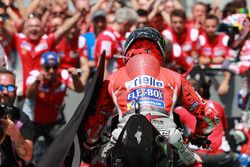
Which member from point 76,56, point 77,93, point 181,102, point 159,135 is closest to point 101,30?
point 76,56

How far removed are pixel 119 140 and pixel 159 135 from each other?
29 centimetres

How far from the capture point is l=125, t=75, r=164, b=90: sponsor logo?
6199mm

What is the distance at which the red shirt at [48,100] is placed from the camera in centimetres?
1009

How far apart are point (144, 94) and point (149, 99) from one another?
0.19ft

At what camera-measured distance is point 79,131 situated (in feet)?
21.1

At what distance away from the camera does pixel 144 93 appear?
6141mm

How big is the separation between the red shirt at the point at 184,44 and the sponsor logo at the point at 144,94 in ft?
16.1

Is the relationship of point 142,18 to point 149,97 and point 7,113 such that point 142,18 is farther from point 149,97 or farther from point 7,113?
point 149,97

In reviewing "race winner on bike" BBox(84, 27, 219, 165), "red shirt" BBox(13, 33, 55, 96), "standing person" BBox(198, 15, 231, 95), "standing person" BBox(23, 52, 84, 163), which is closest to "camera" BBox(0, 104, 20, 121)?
"race winner on bike" BBox(84, 27, 219, 165)

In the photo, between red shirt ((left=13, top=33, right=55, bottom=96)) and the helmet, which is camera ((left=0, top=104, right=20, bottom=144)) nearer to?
the helmet

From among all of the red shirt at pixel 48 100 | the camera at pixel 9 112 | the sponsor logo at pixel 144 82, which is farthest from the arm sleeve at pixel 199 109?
the red shirt at pixel 48 100

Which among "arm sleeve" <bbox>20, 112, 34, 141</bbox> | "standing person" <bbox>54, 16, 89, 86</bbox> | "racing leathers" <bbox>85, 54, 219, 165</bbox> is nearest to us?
"racing leathers" <bbox>85, 54, 219, 165</bbox>

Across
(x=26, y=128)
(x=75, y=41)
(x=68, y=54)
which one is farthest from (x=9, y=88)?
(x=75, y=41)

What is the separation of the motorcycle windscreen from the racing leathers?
235mm
